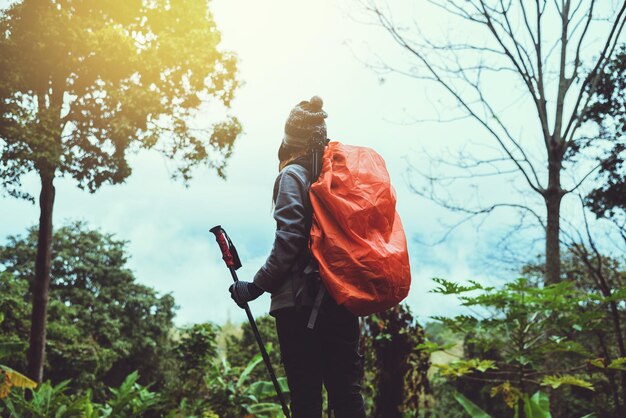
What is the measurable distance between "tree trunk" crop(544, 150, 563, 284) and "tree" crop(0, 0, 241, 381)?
7735 millimetres

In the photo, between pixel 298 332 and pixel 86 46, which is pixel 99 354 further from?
pixel 298 332

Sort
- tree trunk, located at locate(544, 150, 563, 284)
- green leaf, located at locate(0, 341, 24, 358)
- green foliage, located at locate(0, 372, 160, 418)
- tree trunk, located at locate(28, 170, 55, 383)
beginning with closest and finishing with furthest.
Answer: green foliage, located at locate(0, 372, 160, 418), green leaf, located at locate(0, 341, 24, 358), tree trunk, located at locate(544, 150, 563, 284), tree trunk, located at locate(28, 170, 55, 383)

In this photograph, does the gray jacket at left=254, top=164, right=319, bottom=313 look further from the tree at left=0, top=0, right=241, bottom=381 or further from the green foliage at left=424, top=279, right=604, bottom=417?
the tree at left=0, top=0, right=241, bottom=381

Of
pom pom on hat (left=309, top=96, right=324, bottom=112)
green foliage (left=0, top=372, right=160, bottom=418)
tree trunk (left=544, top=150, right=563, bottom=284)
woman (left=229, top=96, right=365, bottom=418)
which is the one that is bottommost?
green foliage (left=0, top=372, right=160, bottom=418)

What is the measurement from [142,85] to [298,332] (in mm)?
10083

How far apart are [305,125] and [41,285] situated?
31.3 feet

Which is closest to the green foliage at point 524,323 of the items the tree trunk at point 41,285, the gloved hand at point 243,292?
the gloved hand at point 243,292

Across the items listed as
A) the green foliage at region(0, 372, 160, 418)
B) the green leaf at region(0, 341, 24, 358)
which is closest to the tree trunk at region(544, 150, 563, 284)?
the green foliage at region(0, 372, 160, 418)

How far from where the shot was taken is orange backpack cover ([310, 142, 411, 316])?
208cm

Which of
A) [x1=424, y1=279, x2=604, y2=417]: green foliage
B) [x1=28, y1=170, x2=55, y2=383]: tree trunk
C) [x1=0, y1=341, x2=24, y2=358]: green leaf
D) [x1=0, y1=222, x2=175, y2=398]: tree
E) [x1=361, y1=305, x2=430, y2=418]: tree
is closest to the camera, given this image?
[x1=424, y1=279, x2=604, y2=417]: green foliage

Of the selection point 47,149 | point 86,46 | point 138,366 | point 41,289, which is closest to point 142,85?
point 86,46

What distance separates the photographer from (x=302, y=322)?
212 cm

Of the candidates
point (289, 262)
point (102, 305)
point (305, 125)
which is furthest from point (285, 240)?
point (102, 305)

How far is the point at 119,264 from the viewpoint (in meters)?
19.3
